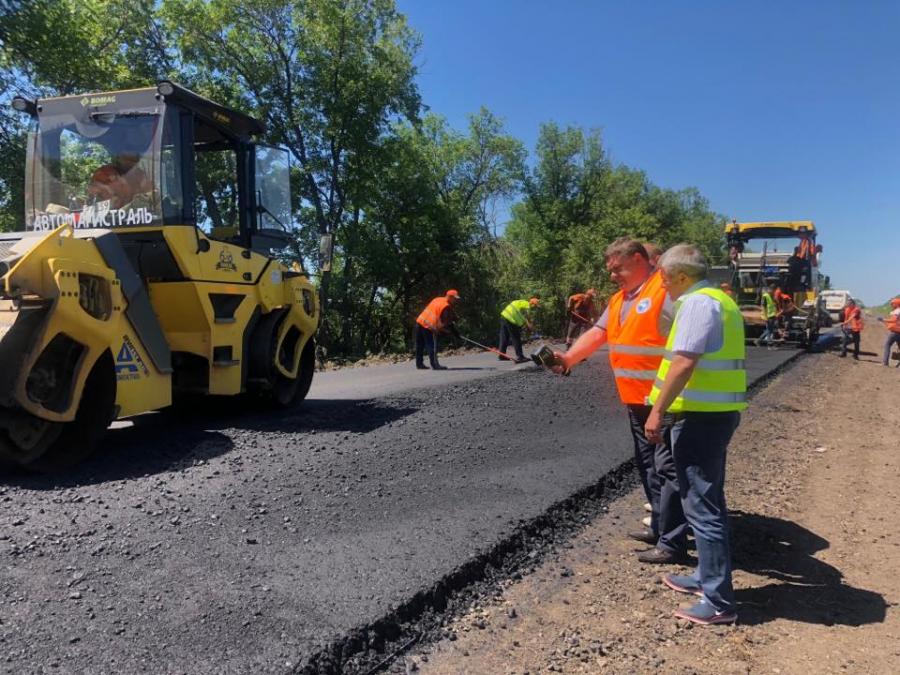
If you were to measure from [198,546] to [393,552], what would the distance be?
987mm

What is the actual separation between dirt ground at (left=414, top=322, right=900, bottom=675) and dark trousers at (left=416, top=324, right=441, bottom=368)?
7.51 metres

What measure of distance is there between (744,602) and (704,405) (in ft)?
3.71

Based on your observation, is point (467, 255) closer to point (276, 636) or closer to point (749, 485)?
point (749, 485)

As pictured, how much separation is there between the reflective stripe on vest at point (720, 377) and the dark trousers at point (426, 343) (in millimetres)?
9827

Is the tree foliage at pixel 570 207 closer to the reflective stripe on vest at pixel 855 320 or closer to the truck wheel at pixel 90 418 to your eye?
the reflective stripe on vest at pixel 855 320

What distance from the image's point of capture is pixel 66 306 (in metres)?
4.20

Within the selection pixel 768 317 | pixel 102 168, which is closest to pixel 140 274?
pixel 102 168

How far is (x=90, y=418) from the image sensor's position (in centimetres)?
459

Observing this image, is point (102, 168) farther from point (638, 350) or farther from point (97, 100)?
point (638, 350)

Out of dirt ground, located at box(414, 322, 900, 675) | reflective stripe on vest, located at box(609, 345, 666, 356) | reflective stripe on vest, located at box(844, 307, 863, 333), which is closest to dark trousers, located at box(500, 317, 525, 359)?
dirt ground, located at box(414, 322, 900, 675)

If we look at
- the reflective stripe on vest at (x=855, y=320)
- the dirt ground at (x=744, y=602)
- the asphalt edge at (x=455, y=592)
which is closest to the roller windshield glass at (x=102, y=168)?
the asphalt edge at (x=455, y=592)

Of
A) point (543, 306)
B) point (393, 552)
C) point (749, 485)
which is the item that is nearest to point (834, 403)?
point (749, 485)

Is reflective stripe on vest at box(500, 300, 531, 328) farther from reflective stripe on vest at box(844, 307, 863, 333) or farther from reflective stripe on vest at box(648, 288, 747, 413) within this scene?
reflective stripe on vest at box(844, 307, 863, 333)

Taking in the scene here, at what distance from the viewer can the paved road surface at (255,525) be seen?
2.52 meters
